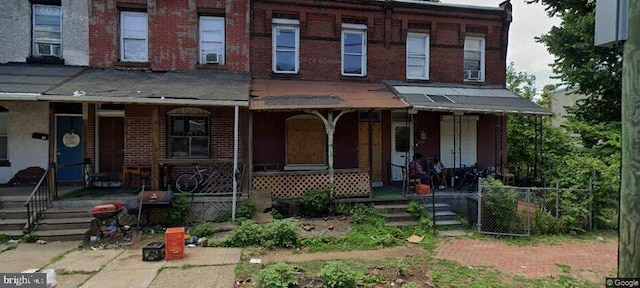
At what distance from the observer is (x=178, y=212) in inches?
339

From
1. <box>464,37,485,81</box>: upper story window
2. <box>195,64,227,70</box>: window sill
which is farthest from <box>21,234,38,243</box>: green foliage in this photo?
<box>464,37,485,81</box>: upper story window

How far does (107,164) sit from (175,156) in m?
2.11

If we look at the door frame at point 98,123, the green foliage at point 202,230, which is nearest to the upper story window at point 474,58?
the green foliage at point 202,230

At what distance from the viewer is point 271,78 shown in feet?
38.5

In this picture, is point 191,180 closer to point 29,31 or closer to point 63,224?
point 63,224

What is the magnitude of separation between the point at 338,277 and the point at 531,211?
6.29 m

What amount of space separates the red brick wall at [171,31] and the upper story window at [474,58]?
8.38 meters

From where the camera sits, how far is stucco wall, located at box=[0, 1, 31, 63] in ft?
34.0

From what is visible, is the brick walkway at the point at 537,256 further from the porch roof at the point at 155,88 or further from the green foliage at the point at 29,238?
the green foliage at the point at 29,238

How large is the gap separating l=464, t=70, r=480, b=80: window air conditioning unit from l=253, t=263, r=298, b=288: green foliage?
433 inches

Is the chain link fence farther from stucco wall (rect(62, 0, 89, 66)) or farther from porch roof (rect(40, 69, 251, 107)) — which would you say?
stucco wall (rect(62, 0, 89, 66))

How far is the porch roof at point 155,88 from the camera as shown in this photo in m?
8.17

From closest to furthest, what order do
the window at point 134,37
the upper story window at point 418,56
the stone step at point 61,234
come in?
the stone step at point 61,234 < the window at point 134,37 < the upper story window at point 418,56

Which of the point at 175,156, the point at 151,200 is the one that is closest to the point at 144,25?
the point at 175,156
